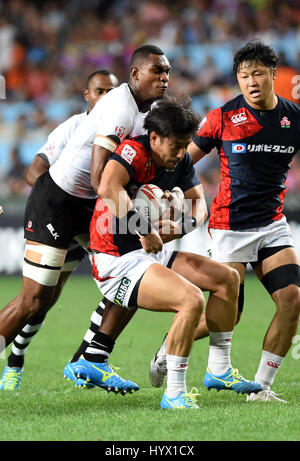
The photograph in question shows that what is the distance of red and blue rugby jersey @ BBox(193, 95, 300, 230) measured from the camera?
5.59m

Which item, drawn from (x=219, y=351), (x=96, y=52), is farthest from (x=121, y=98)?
(x=96, y=52)

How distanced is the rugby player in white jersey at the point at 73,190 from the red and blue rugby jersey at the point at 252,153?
541mm

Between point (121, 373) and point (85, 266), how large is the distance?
24.9ft

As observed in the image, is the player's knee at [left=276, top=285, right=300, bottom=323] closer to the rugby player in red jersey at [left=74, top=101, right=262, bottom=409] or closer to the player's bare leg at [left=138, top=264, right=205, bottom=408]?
the rugby player in red jersey at [left=74, top=101, right=262, bottom=409]

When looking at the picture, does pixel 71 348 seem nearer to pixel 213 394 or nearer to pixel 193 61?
pixel 213 394

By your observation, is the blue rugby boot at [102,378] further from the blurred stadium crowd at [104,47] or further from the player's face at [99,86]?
the blurred stadium crowd at [104,47]

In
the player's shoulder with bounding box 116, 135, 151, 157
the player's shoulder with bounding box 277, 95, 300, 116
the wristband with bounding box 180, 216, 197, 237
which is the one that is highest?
the player's shoulder with bounding box 277, 95, 300, 116

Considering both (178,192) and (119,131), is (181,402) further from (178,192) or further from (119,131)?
(119,131)

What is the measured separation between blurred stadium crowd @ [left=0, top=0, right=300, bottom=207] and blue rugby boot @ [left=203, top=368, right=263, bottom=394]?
8636mm

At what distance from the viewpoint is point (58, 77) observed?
1722 centimetres

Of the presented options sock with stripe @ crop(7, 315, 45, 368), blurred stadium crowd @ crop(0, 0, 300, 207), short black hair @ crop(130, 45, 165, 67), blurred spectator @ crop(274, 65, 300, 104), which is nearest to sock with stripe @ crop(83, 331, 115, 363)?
sock with stripe @ crop(7, 315, 45, 368)

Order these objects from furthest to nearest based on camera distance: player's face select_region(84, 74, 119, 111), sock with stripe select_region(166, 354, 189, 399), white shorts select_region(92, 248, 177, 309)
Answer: player's face select_region(84, 74, 119, 111), white shorts select_region(92, 248, 177, 309), sock with stripe select_region(166, 354, 189, 399)

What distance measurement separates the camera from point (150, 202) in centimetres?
493
